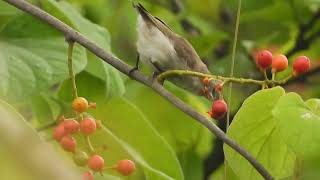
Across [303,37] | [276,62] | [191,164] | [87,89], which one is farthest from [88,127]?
[303,37]

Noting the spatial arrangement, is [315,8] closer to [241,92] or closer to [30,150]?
[241,92]

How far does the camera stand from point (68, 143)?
1.20 m

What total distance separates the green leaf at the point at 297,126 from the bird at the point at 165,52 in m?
0.27

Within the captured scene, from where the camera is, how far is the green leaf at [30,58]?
1.28 m

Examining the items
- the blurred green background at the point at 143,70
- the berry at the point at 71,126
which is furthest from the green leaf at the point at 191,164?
the berry at the point at 71,126

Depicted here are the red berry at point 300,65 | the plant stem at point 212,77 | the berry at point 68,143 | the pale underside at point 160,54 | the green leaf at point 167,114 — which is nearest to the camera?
the plant stem at point 212,77

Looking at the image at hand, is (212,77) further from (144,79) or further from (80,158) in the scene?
(80,158)

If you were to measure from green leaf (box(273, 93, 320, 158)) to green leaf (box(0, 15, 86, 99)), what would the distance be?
0.47 meters

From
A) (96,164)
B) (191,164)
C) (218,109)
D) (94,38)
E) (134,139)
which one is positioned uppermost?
(218,109)

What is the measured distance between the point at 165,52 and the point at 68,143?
29cm

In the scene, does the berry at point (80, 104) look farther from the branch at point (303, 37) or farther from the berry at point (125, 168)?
the branch at point (303, 37)

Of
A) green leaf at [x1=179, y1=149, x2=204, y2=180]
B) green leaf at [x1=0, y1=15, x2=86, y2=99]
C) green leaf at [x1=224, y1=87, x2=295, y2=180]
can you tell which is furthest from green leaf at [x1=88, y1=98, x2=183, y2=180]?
green leaf at [x1=179, y1=149, x2=204, y2=180]

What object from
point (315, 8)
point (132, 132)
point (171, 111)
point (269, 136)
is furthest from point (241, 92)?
point (269, 136)

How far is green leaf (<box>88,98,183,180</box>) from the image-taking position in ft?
4.72
